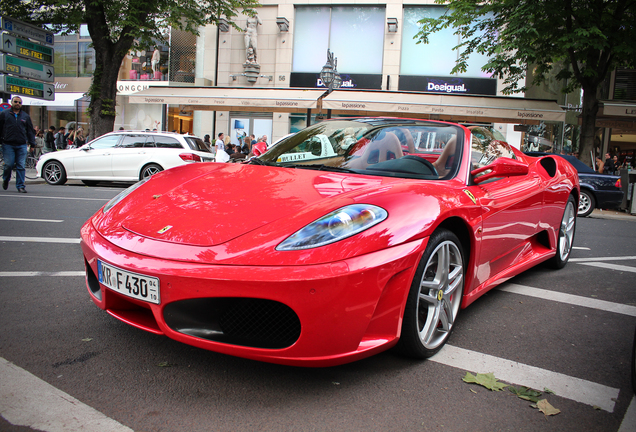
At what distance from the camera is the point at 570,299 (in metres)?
3.61

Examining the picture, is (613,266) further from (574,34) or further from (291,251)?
(574,34)

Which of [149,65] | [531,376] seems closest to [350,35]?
[149,65]

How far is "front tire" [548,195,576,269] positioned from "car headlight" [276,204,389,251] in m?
2.88

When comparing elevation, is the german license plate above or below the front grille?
above

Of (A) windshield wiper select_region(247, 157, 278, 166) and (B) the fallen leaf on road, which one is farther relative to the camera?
(A) windshield wiper select_region(247, 157, 278, 166)

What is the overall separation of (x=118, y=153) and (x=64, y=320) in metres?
10.5

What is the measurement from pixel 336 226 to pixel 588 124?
47.9 feet

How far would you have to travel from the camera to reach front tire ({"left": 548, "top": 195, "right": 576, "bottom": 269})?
4.44 meters

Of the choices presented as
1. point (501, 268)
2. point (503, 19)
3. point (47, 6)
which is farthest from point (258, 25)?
point (501, 268)

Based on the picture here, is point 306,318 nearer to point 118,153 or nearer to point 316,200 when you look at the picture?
point 316,200

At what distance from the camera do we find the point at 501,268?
10.7 feet

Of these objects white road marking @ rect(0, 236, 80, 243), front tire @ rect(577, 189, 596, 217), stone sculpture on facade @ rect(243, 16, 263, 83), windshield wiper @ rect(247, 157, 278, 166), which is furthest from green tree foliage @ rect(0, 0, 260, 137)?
windshield wiper @ rect(247, 157, 278, 166)

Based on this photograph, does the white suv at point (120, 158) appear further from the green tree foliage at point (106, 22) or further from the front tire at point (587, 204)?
the front tire at point (587, 204)

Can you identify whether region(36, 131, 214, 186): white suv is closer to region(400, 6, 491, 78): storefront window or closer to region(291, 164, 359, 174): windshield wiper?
region(291, 164, 359, 174): windshield wiper
